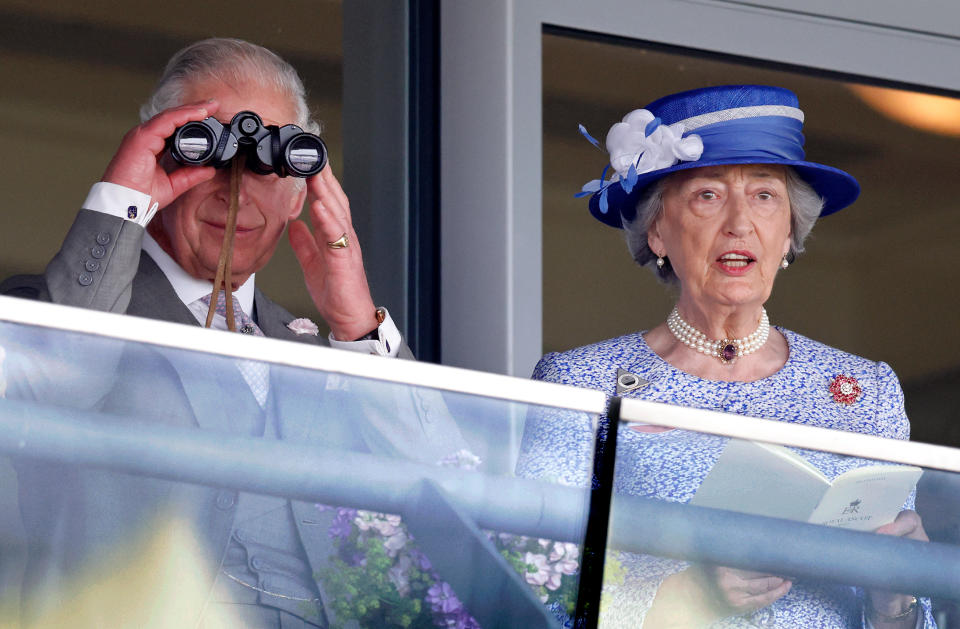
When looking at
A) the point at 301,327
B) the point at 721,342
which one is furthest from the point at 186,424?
the point at 721,342

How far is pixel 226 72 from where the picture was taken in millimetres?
1987

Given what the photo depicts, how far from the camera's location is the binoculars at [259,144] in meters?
1.79

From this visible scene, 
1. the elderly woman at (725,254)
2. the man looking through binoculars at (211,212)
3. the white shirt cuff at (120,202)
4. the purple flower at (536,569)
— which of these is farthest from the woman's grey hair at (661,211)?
the purple flower at (536,569)

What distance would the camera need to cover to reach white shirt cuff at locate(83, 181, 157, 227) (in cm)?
169

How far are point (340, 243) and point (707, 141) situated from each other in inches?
25.0

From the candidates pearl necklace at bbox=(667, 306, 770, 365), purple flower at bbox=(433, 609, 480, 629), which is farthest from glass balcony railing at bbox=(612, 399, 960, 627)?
pearl necklace at bbox=(667, 306, 770, 365)

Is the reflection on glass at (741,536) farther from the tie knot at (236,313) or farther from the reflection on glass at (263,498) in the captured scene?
the tie knot at (236,313)

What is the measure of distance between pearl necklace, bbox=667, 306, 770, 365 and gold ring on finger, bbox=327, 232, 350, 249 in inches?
22.1

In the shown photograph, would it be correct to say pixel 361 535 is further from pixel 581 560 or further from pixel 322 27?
pixel 322 27

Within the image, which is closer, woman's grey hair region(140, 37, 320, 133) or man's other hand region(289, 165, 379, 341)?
man's other hand region(289, 165, 379, 341)

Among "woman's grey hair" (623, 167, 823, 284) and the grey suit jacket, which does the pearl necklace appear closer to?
"woman's grey hair" (623, 167, 823, 284)

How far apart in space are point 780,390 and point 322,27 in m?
1.61

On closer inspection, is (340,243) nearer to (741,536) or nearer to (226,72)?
(226,72)

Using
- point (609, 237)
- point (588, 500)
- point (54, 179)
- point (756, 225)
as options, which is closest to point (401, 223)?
point (609, 237)
